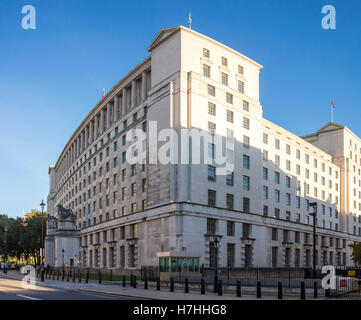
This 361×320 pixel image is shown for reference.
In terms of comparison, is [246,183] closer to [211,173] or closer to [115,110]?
[211,173]

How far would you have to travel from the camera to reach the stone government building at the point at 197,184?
5538cm

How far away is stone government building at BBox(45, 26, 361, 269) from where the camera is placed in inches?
2180

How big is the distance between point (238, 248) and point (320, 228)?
30.5 metres

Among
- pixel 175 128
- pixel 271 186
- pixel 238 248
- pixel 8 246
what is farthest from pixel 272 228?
pixel 8 246

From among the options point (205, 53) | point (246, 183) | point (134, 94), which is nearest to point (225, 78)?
point (205, 53)

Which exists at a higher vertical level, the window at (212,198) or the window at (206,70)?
the window at (206,70)

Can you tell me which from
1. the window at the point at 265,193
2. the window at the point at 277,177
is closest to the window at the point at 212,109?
the window at the point at 265,193

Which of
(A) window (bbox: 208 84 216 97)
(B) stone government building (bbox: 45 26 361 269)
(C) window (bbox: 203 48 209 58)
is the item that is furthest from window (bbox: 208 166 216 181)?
(C) window (bbox: 203 48 209 58)

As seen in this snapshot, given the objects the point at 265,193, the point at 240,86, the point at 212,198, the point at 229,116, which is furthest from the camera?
the point at 265,193

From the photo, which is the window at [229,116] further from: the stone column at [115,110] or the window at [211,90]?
the stone column at [115,110]

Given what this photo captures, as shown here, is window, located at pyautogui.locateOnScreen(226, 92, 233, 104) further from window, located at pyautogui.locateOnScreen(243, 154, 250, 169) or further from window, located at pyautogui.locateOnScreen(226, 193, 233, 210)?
window, located at pyautogui.locateOnScreen(226, 193, 233, 210)

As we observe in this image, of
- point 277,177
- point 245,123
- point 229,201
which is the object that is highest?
point 245,123

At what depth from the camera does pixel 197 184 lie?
2160 inches
